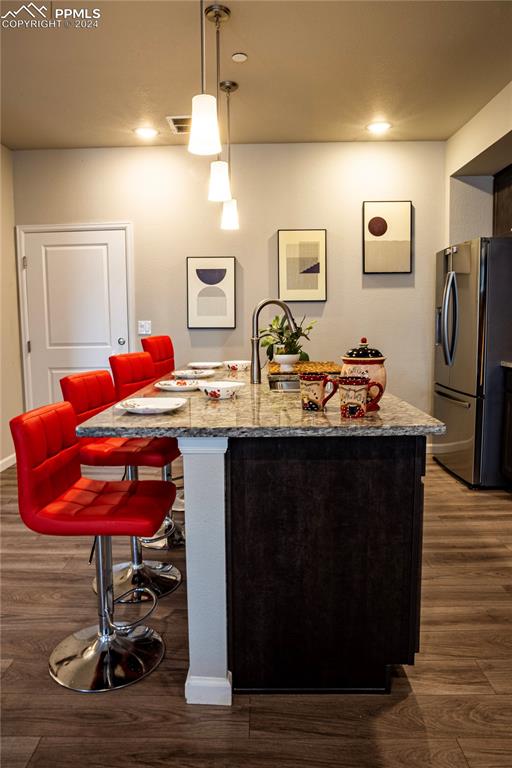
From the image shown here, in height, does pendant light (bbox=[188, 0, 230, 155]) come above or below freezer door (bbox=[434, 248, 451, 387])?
above

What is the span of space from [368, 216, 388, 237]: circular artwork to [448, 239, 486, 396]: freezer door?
744mm

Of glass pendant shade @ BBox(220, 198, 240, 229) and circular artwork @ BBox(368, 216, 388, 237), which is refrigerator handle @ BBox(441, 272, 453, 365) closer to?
circular artwork @ BBox(368, 216, 388, 237)

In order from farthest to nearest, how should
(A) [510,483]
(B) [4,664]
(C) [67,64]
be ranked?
(A) [510,483] < (C) [67,64] < (B) [4,664]

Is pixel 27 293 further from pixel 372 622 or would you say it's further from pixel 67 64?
pixel 372 622

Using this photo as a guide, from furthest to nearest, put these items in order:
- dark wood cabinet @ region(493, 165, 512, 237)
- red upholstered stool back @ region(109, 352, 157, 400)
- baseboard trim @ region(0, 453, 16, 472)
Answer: baseboard trim @ region(0, 453, 16, 472)
dark wood cabinet @ region(493, 165, 512, 237)
red upholstered stool back @ region(109, 352, 157, 400)

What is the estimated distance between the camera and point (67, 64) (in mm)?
3131

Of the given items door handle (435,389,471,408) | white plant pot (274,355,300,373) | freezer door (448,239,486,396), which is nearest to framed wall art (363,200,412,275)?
freezer door (448,239,486,396)

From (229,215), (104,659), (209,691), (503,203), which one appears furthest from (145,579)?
(503,203)

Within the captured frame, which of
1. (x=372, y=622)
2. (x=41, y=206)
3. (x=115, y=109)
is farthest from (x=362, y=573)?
(x=41, y=206)

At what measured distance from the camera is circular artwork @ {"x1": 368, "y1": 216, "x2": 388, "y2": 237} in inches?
183

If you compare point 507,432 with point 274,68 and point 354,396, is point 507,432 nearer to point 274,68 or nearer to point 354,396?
point 354,396

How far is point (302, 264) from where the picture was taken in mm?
4684

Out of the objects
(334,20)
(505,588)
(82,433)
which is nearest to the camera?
(82,433)

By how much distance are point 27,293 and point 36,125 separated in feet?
4.66
